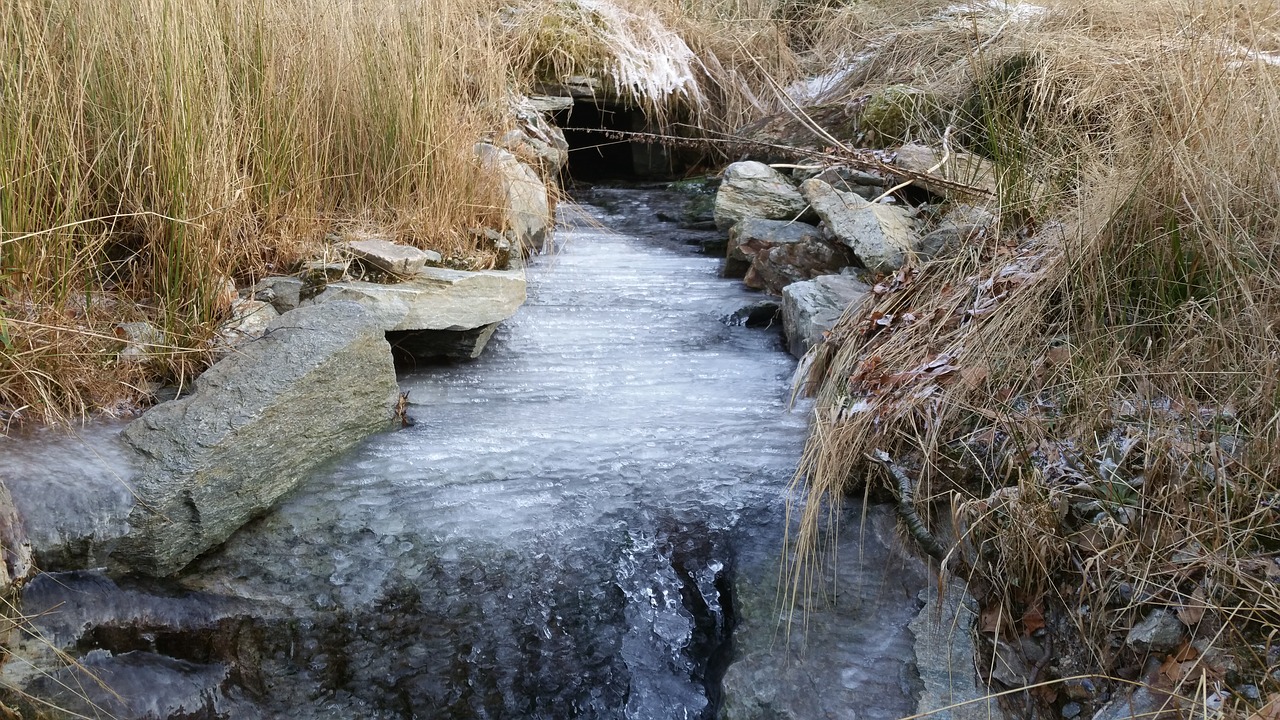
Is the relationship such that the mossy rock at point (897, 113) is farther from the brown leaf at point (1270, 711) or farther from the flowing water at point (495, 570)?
the brown leaf at point (1270, 711)

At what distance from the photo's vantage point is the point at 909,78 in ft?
19.2

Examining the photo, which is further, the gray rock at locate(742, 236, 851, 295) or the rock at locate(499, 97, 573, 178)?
the rock at locate(499, 97, 573, 178)

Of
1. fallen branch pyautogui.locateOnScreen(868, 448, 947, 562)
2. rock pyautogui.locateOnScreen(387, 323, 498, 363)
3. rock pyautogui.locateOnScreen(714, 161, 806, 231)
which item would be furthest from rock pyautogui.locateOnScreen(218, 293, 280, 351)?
rock pyautogui.locateOnScreen(714, 161, 806, 231)

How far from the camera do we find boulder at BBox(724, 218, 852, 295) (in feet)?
14.6

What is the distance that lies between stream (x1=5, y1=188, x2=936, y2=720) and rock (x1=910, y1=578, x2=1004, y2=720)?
6 cm

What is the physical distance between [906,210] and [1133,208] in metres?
1.91

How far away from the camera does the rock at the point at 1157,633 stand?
169 centimetres

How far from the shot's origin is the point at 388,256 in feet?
11.4

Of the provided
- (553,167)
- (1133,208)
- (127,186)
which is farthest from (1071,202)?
(553,167)

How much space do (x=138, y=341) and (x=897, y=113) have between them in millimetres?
4233

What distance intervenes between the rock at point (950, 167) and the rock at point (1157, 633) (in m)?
1.92

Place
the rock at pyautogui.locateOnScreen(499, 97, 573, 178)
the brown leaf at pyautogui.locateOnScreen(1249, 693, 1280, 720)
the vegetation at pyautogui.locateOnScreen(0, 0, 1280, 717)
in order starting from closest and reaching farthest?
1. the brown leaf at pyautogui.locateOnScreen(1249, 693, 1280, 720)
2. the vegetation at pyautogui.locateOnScreen(0, 0, 1280, 717)
3. the rock at pyautogui.locateOnScreen(499, 97, 573, 178)

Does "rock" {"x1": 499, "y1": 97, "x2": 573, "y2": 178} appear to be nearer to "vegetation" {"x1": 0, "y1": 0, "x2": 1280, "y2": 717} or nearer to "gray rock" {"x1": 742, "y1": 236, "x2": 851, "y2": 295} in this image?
"vegetation" {"x1": 0, "y1": 0, "x2": 1280, "y2": 717}

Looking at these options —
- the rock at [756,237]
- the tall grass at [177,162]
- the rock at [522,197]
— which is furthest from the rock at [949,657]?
the rock at [522,197]
